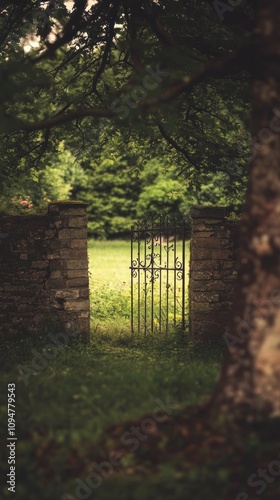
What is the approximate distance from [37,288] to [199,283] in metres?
2.48

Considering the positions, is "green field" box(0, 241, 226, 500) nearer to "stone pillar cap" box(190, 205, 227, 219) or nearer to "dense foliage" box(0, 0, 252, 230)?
"stone pillar cap" box(190, 205, 227, 219)

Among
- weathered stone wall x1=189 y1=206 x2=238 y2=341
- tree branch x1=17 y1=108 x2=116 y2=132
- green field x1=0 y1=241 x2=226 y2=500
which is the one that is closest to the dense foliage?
tree branch x1=17 y1=108 x2=116 y2=132

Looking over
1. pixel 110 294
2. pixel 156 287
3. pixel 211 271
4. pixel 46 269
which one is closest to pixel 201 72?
pixel 211 271

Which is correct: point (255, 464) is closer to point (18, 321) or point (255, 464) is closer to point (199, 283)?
point (199, 283)

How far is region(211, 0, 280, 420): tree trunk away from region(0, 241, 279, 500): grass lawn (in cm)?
33

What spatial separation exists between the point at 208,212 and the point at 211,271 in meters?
0.89

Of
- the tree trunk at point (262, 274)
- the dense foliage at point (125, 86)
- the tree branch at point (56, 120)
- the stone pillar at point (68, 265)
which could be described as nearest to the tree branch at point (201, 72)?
the dense foliage at point (125, 86)

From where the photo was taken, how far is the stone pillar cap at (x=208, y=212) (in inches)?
307

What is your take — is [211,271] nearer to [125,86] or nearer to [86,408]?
[125,86]

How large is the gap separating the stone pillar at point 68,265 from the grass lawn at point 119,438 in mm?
2162

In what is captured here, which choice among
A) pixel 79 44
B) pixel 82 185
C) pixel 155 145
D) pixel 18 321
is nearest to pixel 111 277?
pixel 155 145

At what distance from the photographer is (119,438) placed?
3998 mm

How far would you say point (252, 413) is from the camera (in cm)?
389

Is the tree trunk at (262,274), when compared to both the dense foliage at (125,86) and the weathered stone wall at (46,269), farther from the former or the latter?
the weathered stone wall at (46,269)
